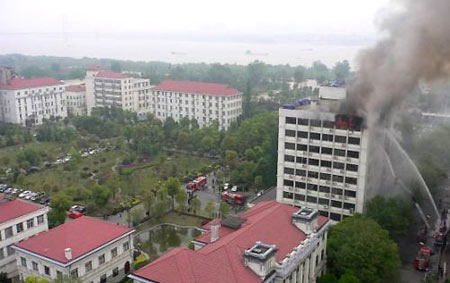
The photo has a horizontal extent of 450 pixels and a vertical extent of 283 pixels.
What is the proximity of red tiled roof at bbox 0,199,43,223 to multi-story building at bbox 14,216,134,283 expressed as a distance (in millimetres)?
2279

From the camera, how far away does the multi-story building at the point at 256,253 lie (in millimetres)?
13906

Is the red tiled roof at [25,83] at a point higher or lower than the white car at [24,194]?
higher

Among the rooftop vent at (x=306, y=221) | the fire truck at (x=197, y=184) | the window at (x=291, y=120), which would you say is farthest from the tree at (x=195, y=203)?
the rooftop vent at (x=306, y=221)

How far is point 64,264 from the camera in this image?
16703 millimetres

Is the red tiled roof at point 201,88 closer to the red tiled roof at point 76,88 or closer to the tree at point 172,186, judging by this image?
the red tiled roof at point 76,88

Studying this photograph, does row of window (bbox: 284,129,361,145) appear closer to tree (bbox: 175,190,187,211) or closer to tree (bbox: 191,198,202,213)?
tree (bbox: 191,198,202,213)

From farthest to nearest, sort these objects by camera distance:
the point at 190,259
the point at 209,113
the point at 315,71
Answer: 1. the point at 315,71
2. the point at 209,113
3. the point at 190,259

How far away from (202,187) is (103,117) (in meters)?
26.8

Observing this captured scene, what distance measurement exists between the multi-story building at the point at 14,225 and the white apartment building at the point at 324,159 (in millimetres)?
12792

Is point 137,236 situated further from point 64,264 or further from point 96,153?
point 96,153

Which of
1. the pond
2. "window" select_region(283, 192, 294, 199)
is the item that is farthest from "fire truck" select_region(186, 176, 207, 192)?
"window" select_region(283, 192, 294, 199)

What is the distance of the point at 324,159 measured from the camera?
80.0 feet

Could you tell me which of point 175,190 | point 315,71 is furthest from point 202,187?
point 315,71

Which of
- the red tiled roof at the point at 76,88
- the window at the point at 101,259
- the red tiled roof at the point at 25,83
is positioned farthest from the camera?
the red tiled roof at the point at 76,88
